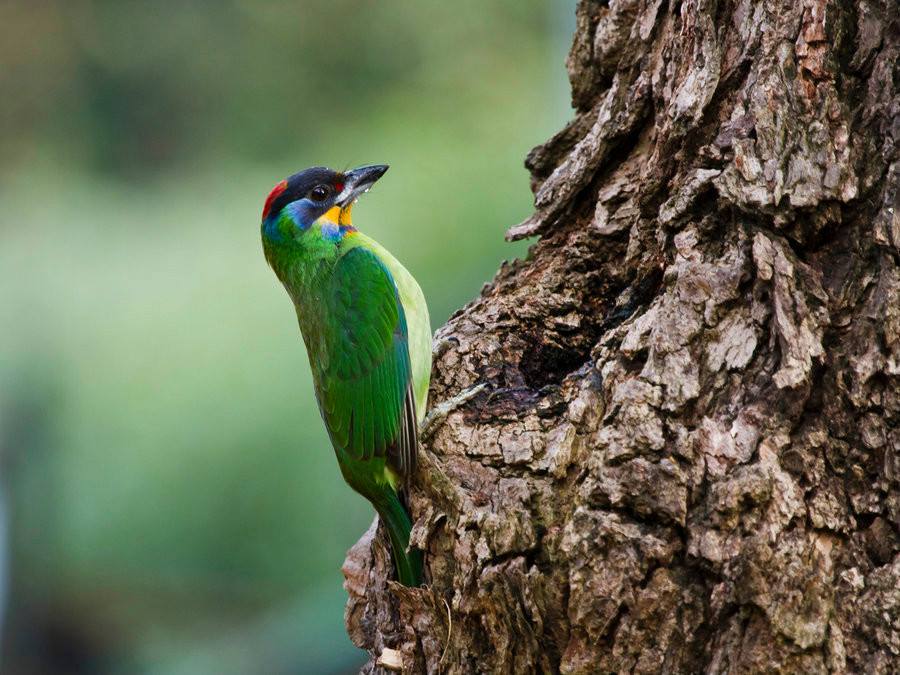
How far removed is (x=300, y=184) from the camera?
328 centimetres

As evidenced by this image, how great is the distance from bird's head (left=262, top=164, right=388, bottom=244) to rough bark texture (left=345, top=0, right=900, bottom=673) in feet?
3.98

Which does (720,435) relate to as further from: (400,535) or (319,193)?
(319,193)

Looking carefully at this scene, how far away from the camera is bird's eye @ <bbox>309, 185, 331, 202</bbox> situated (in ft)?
10.9

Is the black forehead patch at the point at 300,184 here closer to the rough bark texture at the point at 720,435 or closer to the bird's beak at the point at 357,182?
the bird's beak at the point at 357,182

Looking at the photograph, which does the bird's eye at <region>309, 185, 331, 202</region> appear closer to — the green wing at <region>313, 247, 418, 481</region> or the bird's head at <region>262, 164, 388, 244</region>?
the bird's head at <region>262, 164, 388, 244</region>

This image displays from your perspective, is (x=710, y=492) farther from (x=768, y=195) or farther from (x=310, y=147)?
(x=310, y=147)

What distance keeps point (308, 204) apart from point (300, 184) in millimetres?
83

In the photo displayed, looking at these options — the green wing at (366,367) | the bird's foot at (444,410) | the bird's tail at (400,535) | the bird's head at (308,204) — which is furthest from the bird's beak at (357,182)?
the bird's tail at (400,535)

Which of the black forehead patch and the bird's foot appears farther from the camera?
the black forehead patch

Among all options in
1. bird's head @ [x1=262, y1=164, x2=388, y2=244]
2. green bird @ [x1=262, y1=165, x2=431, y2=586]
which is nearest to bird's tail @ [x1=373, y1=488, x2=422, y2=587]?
green bird @ [x1=262, y1=165, x2=431, y2=586]

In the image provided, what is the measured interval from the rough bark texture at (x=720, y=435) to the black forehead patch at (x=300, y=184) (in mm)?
1267

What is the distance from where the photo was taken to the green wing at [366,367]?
2611 millimetres

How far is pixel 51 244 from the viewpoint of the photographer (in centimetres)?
535

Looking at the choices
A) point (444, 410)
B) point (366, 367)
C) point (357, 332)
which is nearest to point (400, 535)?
point (444, 410)
